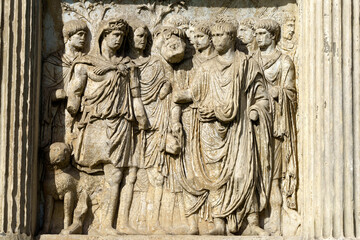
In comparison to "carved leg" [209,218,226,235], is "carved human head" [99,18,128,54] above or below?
above

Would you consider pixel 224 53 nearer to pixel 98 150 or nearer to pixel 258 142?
pixel 258 142

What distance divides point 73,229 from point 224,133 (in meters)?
2.29

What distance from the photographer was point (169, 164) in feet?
38.4

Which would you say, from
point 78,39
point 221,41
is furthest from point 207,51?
point 78,39

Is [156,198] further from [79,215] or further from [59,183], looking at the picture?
[59,183]

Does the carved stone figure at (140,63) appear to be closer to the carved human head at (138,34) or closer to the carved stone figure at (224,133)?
the carved human head at (138,34)

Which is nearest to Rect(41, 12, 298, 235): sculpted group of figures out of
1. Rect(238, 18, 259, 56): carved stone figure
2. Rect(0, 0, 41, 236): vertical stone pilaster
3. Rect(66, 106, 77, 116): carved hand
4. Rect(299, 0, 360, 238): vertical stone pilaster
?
Rect(66, 106, 77, 116): carved hand

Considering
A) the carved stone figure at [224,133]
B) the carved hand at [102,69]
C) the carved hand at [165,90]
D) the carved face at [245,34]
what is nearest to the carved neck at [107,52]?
the carved hand at [102,69]

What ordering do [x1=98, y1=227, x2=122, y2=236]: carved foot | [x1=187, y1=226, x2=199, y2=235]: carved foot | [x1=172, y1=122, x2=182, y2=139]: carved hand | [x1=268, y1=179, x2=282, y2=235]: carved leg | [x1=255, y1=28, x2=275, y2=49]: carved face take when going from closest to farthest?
[x1=98, y1=227, x2=122, y2=236]: carved foot
[x1=187, y1=226, x2=199, y2=235]: carved foot
[x1=268, y1=179, x2=282, y2=235]: carved leg
[x1=172, y1=122, x2=182, y2=139]: carved hand
[x1=255, y1=28, x2=275, y2=49]: carved face

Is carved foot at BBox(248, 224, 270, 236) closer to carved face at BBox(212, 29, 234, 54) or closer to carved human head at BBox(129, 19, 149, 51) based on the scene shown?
carved face at BBox(212, 29, 234, 54)

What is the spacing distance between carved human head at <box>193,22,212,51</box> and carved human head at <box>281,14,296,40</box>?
1000 mm

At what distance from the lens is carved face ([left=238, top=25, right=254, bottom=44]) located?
12008 mm

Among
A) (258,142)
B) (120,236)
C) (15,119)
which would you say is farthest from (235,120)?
(15,119)

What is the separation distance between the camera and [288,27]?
11969 millimetres
